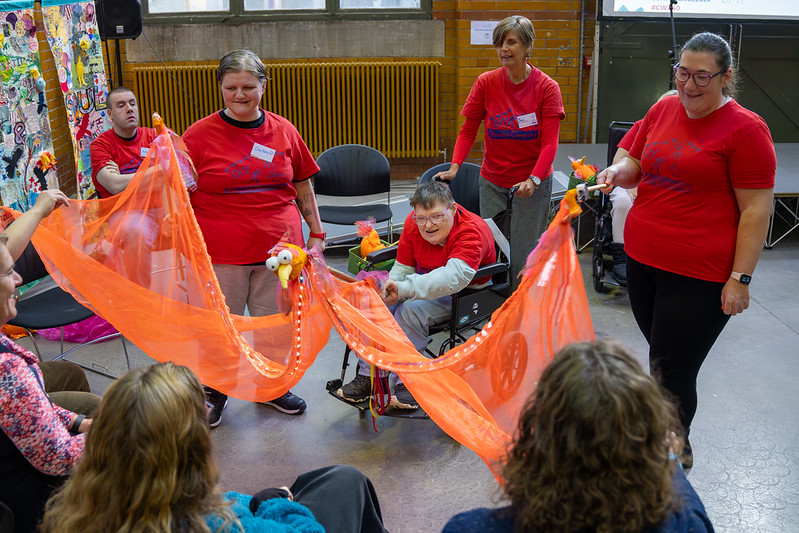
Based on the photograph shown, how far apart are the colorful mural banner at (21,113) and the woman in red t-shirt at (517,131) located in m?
2.30

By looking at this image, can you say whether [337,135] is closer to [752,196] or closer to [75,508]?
[752,196]

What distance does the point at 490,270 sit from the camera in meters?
3.18

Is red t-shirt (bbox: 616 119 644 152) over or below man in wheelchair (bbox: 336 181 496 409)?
over

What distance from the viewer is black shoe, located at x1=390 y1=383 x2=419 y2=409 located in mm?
3166

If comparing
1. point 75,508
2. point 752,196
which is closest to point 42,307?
point 75,508

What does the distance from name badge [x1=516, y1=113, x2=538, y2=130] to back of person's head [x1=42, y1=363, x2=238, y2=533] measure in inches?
109

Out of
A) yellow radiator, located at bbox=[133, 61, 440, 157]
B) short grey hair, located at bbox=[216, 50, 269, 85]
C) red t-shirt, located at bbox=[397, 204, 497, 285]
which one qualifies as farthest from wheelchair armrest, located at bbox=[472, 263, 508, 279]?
yellow radiator, located at bbox=[133, 61, 440, 157]

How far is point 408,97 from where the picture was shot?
6875 millimetres

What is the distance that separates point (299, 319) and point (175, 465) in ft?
4.70

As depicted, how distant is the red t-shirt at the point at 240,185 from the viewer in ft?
9.82

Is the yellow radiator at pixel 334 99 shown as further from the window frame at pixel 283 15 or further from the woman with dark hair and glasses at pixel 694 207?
the woman with dark hair and glasses at pixel 694 207

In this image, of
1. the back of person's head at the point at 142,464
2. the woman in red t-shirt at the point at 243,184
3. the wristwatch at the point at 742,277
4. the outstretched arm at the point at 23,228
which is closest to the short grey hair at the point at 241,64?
the woman in red t-shirt at the point at 243,184

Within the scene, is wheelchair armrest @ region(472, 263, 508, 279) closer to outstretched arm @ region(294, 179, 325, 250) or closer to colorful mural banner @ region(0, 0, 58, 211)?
outstretched arm @ region(294, 179, 325, 250)

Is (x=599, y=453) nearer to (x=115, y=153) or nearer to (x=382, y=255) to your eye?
(x=382, y=255)
